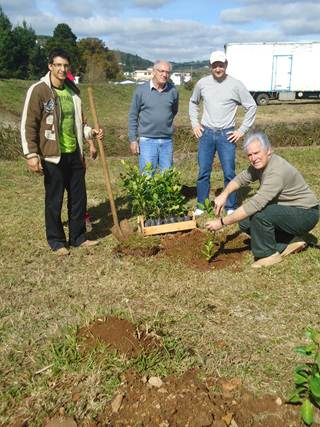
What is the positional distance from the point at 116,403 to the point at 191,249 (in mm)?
2453

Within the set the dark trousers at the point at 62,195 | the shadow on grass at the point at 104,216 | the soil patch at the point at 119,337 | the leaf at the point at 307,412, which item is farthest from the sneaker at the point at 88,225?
the leaf at the point at 307,412

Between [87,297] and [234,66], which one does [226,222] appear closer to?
[87,297]

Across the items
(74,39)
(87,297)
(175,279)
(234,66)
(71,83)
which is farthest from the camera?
(74,39)

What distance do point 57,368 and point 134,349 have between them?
0.50 meters

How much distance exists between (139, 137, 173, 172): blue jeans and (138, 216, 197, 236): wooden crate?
79 centimetres

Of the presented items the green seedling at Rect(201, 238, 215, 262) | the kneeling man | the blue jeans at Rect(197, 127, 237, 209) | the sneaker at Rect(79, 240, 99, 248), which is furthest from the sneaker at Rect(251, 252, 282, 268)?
the sneaker at Rect(79, 240, 99, 248)

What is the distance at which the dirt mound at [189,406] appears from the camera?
2432 millimetres

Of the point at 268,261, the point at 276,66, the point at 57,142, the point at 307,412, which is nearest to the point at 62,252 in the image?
the point at 57,142

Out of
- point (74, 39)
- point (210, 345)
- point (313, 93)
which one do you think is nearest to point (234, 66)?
point (313, 93)

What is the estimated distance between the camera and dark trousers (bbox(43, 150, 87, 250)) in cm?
458

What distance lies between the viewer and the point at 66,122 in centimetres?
454

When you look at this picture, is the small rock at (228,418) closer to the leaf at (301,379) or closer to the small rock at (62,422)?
the leaf at (301,379)

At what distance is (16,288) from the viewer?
4090mm

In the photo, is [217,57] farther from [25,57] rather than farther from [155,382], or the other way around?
[25,57]
